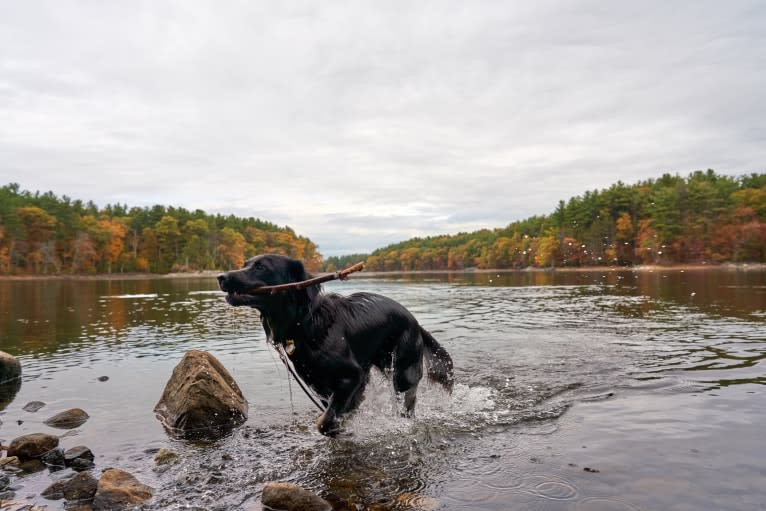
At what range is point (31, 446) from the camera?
6.73 metres

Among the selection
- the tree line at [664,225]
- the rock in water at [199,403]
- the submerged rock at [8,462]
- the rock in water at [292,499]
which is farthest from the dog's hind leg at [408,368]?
the tree line at [664,225]

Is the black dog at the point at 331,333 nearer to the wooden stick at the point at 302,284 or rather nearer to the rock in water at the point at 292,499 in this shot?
the wooden stick at the point at 302,284

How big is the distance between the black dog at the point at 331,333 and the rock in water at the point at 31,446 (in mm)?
3857

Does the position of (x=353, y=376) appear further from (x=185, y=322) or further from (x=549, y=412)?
(x=185, y=322)

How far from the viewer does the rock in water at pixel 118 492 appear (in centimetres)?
518

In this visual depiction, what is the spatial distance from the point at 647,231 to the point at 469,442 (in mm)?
135312

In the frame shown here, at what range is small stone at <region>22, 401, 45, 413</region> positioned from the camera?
9162 millimetres

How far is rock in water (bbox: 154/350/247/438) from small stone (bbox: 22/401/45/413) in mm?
2475

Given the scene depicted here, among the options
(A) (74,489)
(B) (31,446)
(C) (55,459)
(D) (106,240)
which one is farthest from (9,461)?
(D) (106,240)

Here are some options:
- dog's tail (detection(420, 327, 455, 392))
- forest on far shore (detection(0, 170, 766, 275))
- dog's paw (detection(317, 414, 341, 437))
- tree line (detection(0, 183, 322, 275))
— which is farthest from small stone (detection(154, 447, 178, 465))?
tree line (detection(0, 183, 322, 275))

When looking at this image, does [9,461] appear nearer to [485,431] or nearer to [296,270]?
[296,270]

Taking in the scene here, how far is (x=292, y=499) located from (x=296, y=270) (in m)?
2.63

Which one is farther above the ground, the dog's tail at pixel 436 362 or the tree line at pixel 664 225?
the tree line at pixel 664 225

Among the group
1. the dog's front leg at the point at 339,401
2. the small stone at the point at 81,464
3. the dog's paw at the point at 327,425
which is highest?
the dog's front leg at the point at 339,401
